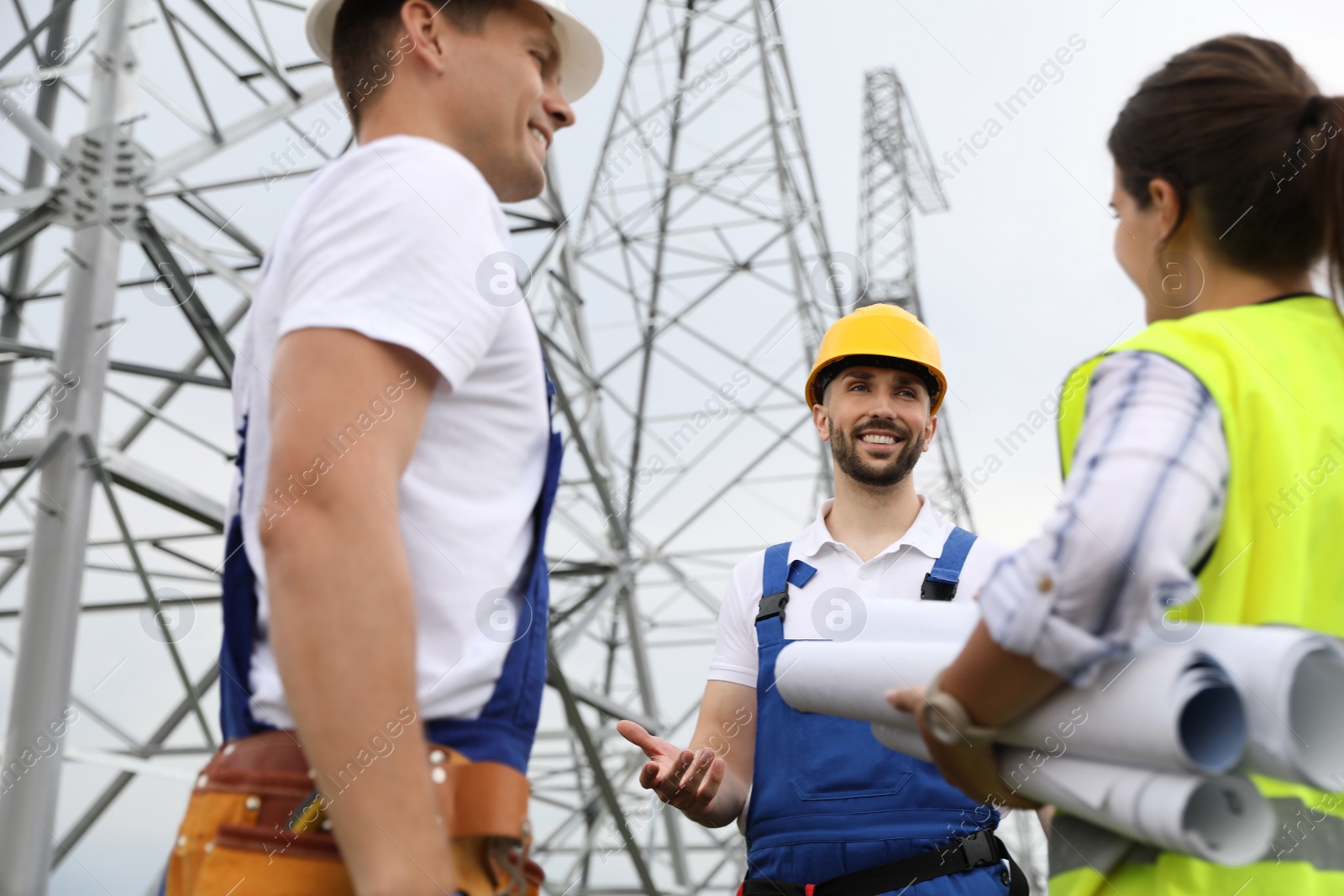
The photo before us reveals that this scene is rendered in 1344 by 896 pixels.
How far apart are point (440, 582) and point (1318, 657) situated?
944 millimetres

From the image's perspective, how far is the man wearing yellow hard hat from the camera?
2578mm

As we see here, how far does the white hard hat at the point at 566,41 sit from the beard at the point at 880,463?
1254mm

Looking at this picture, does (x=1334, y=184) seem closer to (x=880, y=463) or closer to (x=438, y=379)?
(x=438, y=379)

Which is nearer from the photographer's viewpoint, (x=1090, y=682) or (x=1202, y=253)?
(x=1090, y=682)

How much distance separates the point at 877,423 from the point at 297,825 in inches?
89.5

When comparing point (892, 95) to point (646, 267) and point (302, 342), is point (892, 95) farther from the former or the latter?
point (302, 342)

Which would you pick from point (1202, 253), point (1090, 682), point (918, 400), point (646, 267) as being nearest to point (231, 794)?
point (1090, 682)

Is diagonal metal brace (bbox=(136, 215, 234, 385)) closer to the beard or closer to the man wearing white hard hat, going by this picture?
the beard

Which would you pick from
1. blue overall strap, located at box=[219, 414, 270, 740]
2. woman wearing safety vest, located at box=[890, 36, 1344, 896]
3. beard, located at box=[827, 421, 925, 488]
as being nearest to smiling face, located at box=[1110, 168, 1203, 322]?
woman wearing safety vest, located at box=[890, 36, 1344, 896]

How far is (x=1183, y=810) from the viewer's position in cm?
116

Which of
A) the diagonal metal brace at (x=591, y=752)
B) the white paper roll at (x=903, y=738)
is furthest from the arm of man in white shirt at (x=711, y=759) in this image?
the diagonal metal brace at (x=591, y=752)

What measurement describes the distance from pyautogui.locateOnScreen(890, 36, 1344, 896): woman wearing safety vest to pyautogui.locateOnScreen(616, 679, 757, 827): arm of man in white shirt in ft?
3.43

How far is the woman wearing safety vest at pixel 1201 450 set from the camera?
1.22m

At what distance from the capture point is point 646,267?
392 inches
